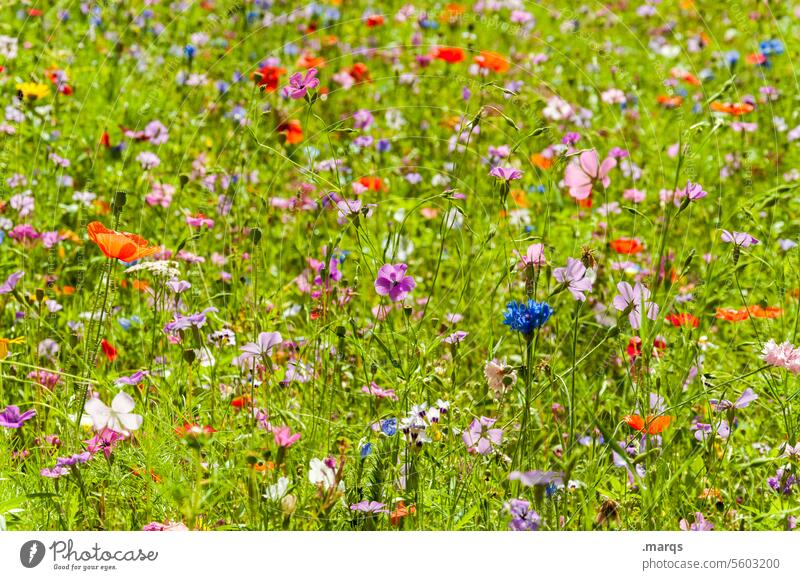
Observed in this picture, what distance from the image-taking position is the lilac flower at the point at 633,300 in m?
1.29

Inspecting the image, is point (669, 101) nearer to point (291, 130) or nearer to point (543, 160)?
point (543, 160)

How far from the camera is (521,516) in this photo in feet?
4.05

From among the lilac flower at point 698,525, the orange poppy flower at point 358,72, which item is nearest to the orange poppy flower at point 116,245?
the lilac flower at point 698,525

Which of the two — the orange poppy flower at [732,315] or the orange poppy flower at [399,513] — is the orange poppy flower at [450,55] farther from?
the orange poppy flower at [399,513]

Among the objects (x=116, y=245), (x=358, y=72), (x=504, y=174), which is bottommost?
(x=116, y=245)

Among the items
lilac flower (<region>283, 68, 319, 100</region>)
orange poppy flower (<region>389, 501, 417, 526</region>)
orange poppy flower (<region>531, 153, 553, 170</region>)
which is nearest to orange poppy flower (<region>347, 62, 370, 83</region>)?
orange poppy flower (<region>531, 153, 553, 170</region>)

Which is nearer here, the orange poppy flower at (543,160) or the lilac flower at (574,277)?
the lilac flower at (574,277)

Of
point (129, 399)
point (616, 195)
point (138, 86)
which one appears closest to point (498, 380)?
point (129, 399)

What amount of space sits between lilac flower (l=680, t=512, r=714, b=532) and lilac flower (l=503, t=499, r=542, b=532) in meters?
0.21

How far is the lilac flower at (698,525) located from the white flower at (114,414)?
0.73 m

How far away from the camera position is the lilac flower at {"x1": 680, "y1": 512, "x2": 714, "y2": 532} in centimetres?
131

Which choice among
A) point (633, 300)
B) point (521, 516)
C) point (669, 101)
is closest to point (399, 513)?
point (521, 516)

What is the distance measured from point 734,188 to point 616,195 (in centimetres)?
31

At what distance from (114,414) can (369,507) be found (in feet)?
1.19
